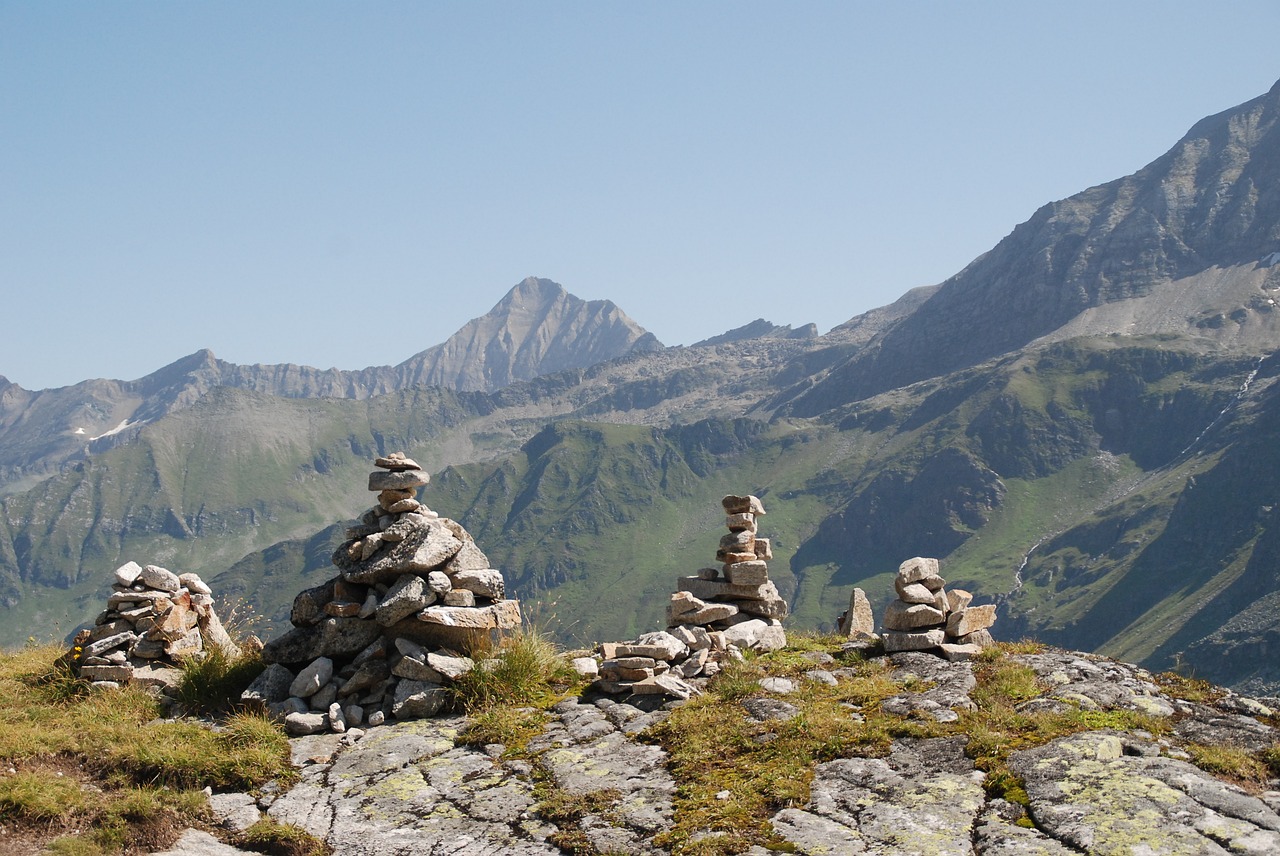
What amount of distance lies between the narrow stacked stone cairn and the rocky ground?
2.36 metres

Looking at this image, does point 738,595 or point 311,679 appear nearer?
point 311,679

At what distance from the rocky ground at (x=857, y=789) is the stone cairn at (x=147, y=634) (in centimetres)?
474

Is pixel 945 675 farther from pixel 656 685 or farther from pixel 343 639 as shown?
pixel 343 639

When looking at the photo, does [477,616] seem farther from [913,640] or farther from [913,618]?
[913,618]

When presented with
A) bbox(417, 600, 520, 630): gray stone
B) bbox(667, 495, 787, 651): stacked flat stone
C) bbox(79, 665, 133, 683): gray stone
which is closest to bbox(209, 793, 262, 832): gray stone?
bbox(417, 600, 520, 630): gray stone

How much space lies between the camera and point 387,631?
17234 mm

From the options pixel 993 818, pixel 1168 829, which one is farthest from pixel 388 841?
pixel 1168 829

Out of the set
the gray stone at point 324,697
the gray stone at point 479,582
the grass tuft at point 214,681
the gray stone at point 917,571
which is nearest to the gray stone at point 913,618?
the gray stone at point 917,571

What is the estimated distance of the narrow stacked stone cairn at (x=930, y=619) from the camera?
1802cm

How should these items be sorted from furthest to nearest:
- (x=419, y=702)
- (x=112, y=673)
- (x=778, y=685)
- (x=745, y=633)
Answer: (x=745, y=633), (x=112, y=673), (x=778, y=685), (x=419, y=702)

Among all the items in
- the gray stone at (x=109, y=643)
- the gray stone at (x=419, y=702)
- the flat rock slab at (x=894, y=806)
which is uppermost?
the gray stone at (x=109, y=643)

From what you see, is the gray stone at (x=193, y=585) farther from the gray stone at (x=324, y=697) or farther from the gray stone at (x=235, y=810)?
the gray stone at (x=235, y=810)

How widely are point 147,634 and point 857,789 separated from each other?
529 inches

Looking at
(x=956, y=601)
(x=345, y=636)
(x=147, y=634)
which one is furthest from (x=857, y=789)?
(x=147, y=634)
